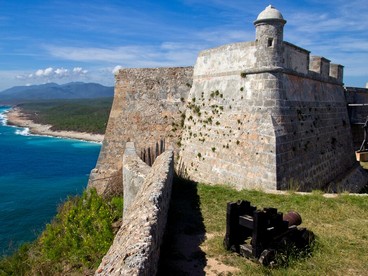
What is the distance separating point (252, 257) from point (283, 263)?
0.49 metres

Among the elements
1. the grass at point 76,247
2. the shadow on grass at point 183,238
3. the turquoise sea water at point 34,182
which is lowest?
the turquoise sea water at point 34,182

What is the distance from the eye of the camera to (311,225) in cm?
736

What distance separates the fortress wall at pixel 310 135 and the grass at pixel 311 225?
5.93 feet

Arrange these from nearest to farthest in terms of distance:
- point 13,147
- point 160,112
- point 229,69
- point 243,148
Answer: point 243,148 → point 229,69 → point 160,112 → point 13,147

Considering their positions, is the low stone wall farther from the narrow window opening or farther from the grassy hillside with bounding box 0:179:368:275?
the narrow window opening

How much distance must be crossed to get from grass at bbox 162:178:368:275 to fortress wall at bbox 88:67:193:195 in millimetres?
5323

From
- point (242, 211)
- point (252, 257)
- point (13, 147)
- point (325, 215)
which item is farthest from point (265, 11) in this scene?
point (13, 147)

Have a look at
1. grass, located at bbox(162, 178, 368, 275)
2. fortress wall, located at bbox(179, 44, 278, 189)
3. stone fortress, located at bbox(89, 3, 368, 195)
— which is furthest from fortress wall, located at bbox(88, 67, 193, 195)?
grass, located at bbox(162, 178, 368, 275)

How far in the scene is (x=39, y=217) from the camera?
25125mm

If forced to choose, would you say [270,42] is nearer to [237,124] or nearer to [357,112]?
[237,124]

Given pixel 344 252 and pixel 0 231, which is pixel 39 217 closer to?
pixel 0 231

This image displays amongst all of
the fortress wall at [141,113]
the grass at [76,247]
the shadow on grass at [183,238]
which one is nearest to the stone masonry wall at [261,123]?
the fortress wall at [141,113]

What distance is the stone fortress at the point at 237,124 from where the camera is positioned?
10.9 meters

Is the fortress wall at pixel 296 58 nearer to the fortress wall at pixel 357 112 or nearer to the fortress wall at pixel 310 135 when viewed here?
the fortress wall at pixel 310 135
